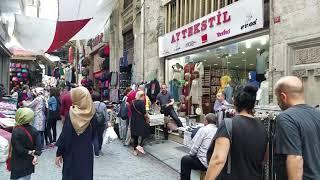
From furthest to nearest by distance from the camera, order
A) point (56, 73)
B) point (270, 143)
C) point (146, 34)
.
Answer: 1. point (56, 73)
2. point (146, 34)
3. point (270, 143)

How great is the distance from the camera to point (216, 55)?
12.7 metres

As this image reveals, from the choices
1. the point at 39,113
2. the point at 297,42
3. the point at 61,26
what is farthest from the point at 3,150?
the point at 61,26

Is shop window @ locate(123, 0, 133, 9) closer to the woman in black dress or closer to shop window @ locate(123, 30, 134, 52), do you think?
shop window @ locate(123, 30, 134, 52)

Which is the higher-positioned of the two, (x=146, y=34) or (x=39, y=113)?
(x=146, y=34)

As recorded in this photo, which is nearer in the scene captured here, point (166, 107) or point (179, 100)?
point (166, 107)

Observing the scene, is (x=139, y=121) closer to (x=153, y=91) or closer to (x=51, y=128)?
(x=51, y=128)

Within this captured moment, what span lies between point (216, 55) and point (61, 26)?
6.60m

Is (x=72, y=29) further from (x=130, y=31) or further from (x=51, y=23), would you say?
(x=130, y=31)

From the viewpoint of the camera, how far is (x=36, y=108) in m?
11.1

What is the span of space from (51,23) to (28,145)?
12.0 meters

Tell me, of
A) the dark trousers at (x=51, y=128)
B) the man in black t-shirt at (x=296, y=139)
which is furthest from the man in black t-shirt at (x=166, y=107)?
the man in black t-shirt at (x=296, y=139)

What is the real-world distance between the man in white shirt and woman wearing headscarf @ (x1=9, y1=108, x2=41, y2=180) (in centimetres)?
224

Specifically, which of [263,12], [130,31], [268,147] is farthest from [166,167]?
[130,31]

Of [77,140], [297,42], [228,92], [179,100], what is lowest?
[77,140]
